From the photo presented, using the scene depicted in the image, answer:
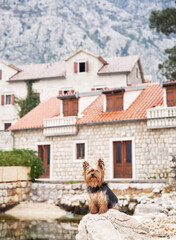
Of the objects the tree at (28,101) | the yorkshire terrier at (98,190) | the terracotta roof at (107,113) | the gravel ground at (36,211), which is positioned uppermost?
the tree at (28,101)

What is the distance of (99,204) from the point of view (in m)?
7.38

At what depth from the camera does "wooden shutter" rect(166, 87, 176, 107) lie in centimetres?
2197

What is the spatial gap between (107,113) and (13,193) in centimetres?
828

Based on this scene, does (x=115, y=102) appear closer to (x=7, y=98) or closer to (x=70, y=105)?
(x=70, y=105)

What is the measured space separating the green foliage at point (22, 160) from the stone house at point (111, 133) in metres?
2.70

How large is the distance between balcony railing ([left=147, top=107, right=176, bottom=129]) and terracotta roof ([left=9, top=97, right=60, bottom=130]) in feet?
25.7

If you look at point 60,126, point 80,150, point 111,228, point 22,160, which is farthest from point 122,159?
point 111,228

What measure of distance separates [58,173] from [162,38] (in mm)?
87459

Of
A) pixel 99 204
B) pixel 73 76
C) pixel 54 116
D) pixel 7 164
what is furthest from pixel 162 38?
pixel 99 204

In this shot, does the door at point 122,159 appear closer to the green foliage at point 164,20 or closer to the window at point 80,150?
the window at point 80,150

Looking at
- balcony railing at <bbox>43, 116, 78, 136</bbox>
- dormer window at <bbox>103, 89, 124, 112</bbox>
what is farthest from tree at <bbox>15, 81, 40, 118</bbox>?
dormer window at <bbox>103, 89, 124, 112</bbox>

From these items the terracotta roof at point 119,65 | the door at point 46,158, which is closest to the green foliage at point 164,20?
the terracotta roof at point 119,65

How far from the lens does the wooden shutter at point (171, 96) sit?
72.1ft

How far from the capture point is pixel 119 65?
125 ft
